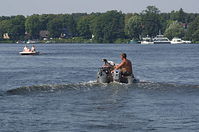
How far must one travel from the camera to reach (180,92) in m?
35.4

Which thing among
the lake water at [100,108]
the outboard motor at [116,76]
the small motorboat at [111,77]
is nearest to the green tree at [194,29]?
the lake water at [100,108]

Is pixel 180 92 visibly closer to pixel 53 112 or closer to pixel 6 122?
pixel 53 112

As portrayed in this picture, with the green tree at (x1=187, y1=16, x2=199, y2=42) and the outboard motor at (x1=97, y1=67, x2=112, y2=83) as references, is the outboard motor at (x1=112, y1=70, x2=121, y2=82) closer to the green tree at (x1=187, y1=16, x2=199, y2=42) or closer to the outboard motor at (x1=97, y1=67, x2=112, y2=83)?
the outboard motor at (x1=97, y1=67, x2=112, y2=83)

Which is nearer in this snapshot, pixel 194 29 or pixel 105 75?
pixel 105 75

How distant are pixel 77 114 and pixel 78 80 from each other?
1935cm

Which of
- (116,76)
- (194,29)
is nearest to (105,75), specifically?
→ (116,76)

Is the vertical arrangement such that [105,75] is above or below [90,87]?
above

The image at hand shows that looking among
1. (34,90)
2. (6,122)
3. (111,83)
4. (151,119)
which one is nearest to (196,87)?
(111,83)

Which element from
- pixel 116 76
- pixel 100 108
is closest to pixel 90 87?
pixel 116 76

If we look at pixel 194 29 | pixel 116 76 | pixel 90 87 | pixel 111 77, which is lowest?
pixel 194 29

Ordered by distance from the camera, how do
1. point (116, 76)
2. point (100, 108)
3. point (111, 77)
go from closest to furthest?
1. point (100, 108)
2. point (116, 76)
3. point (111, 77)

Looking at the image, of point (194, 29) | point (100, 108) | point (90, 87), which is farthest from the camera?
point (194, 29)

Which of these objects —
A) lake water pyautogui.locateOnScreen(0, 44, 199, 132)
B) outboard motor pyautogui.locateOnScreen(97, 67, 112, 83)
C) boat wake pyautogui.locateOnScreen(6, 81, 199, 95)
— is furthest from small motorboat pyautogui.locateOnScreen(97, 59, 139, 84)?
lake water pyautogui.locateOnScreen(0, 44, 199, 132)

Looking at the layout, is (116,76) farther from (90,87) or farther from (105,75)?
(90,87)
